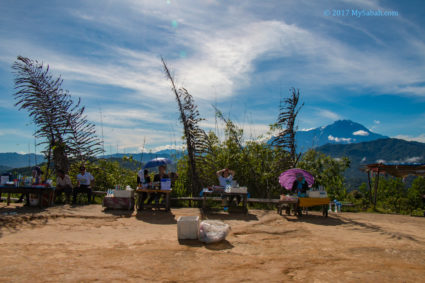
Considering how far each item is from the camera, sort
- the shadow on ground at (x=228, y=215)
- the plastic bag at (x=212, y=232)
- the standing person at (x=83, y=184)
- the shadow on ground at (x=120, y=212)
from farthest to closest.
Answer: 1. the standing person at (x=83, y=184)
2. the shadow on ground at (x=120, y=212)
3. the shadow on ground at (x=228, y=215)
4. the plastic bag at (x=212, y=232)

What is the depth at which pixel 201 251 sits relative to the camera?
14.5 ft

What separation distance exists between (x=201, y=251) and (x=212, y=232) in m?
0.47

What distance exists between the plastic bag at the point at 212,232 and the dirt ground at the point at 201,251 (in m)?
0.11

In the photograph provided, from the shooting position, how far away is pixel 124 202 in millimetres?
8258

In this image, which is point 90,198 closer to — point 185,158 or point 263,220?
point 185,158

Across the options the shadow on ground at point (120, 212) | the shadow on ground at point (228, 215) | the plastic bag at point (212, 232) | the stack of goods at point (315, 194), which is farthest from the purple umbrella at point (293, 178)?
the shadow on ground at point (120, 212)

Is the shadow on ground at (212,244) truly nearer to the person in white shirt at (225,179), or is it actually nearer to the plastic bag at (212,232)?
the plastic bag at (212,232)

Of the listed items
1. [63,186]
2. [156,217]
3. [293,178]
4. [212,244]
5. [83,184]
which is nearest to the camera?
[212,244]

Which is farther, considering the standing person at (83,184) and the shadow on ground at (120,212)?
the standing person at (83,184)

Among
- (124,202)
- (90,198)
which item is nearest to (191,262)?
(124,202)

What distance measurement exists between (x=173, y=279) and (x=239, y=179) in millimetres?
7257

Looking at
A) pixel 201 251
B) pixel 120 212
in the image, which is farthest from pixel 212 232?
pixel 120 212

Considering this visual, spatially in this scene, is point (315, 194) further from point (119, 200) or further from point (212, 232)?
point (119, 200)

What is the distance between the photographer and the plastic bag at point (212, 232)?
480 cm
